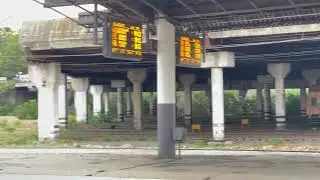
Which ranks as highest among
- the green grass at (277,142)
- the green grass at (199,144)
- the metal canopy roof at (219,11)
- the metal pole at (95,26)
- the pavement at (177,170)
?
the metal canopy roof at (219,11)

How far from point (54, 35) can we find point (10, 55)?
36.3 m

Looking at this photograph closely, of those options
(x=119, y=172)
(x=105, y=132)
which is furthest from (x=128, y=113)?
(x=119, y=172)

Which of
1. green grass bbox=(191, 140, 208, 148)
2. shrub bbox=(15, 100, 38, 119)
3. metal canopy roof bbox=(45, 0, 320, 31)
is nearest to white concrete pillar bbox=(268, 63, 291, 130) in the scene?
green grass bbox=(191, 140, 208, 148)

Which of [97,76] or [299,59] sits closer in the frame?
[299,59]

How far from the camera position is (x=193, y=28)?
2594 centimetres

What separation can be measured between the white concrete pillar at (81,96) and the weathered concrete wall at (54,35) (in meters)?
21.1

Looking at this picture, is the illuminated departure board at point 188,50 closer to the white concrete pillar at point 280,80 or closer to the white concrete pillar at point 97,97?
the white concrete pillar at point 280,80

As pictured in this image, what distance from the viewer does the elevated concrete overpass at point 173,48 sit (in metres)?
23.0

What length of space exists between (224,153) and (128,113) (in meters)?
44.7

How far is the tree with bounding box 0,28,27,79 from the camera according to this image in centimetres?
6869

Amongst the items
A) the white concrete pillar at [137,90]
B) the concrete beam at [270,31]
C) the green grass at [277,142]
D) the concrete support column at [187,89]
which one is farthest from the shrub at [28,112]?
the concrete beam at [270,31]

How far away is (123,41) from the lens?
68.5ft

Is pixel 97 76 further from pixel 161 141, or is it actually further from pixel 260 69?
pixel 161 141

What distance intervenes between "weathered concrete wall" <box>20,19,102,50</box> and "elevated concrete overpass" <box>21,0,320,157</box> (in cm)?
6
